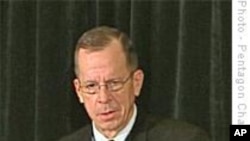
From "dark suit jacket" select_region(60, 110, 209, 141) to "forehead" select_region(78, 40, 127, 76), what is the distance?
18cm

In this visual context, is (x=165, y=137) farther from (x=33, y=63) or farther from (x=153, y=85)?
(x=33, y=63)

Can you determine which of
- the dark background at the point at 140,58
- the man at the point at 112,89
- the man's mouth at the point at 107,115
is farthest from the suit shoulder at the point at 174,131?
the dark background at the point at 140,58

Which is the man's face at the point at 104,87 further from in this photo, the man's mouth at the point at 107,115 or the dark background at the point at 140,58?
the dark background at the point at 140,58

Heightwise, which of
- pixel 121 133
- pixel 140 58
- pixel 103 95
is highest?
pixel 140 58

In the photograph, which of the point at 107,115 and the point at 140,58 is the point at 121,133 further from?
the point at 140,58

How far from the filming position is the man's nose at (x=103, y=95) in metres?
1.53

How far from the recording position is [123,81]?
1.59 m

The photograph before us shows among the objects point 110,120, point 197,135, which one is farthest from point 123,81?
point 197,135

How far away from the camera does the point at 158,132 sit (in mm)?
1612

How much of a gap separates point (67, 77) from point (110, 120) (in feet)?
2.81

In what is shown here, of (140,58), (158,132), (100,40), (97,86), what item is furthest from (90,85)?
(140,58)

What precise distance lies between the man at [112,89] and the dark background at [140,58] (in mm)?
681

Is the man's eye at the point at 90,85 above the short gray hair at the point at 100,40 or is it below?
below

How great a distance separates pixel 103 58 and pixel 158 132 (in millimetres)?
254
